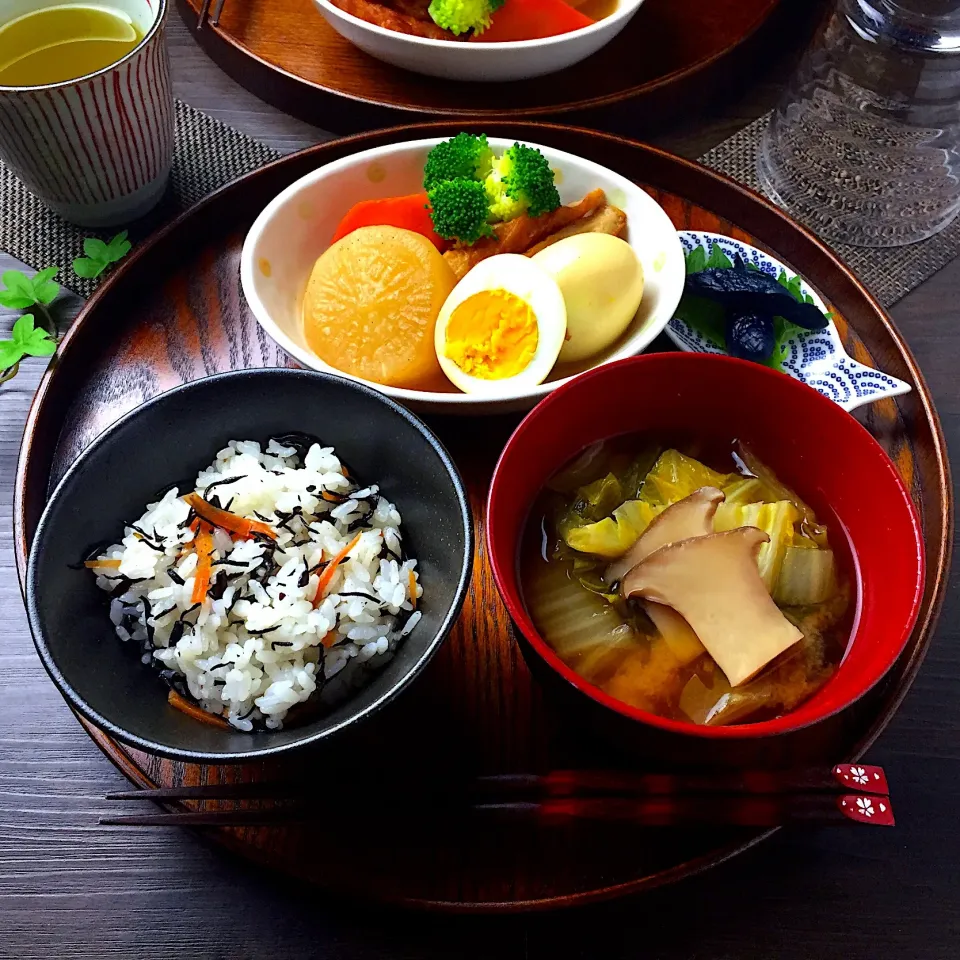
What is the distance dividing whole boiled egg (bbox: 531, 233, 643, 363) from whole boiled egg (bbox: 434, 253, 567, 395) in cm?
3

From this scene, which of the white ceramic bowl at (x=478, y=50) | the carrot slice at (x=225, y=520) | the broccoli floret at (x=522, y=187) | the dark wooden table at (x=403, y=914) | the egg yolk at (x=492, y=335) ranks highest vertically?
the white ceramic bowl at (x=478, y=50)

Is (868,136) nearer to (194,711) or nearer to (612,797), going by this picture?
(612,797)

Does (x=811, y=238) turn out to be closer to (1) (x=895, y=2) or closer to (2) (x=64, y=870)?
(1) (x=895, y=2)

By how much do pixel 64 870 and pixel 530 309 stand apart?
968 millimetres

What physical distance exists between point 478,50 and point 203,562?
1.12m

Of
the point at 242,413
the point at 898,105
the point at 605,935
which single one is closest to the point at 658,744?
the point at 605,935

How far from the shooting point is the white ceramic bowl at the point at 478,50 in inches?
62.2

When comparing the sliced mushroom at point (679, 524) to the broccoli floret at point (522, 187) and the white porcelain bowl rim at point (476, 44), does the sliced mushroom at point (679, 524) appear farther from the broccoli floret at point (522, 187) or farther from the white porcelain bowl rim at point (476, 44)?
the white porcelain bowl rim at point (476, 44)

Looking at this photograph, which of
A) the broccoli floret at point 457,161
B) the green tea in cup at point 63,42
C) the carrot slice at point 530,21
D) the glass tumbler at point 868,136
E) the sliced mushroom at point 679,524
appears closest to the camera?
the sliced mushroom at point 679,524

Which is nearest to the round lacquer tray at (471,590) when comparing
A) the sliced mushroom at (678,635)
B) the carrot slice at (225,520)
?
the sliced mushroom at (678,635)

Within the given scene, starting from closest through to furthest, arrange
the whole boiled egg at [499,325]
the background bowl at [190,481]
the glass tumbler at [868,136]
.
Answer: the background bowl at [190,481]
the whole boiled egg at [499,325]
the glass tumbler at [868,136]

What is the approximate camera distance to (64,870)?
1.03m

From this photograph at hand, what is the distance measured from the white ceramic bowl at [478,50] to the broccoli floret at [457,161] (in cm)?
31

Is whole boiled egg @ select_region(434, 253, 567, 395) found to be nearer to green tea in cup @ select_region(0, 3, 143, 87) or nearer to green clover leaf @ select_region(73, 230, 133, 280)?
green clover leaf @ select_region(73, 230, 133, 280)
